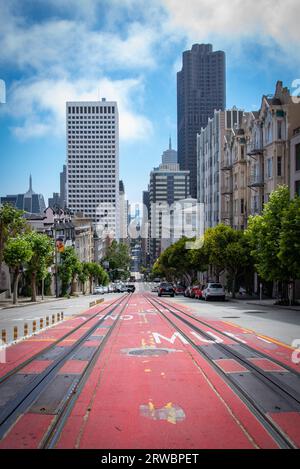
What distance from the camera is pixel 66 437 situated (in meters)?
6.79

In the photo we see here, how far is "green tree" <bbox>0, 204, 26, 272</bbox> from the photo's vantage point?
42594mm

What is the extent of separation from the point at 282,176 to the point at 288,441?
50.1 m

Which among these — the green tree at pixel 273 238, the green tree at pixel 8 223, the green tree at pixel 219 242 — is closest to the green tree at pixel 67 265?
the green tree at pixel 219 242

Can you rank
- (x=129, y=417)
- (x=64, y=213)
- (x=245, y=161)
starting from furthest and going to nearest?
1. (x=64, y=213)
2. (x=245, y=161)
3. (x=129, y=417)

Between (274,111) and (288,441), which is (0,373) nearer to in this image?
(288,441)

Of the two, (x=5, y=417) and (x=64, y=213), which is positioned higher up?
(x=64, y=213)

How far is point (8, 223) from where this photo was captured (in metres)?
43.2

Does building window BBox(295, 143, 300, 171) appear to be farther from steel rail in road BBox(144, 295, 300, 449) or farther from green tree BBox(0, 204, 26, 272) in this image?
steel rail in road BBox(144, 295, 300, 449)

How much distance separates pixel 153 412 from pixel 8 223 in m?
37.4

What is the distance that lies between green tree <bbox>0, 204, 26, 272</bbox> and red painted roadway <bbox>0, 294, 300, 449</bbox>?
3047cm

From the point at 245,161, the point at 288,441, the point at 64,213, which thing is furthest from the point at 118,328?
the point at 64,213

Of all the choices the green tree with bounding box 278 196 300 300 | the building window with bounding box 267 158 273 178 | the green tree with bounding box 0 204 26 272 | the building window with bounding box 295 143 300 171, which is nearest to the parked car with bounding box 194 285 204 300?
the building window with bounding box 267 158 273 178

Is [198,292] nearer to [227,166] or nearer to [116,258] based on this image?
[227,166]

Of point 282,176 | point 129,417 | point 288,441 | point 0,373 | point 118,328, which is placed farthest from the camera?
point 282,176
